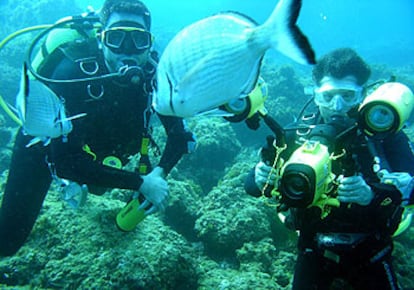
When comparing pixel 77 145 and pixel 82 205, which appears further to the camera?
pixel 82 205

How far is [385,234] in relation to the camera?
2.60 m

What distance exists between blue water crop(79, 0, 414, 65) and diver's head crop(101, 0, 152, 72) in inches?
116

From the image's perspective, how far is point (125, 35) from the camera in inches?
131

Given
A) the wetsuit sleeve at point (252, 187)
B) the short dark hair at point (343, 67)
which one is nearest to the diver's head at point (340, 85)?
the short dark hair at point (343, 67)

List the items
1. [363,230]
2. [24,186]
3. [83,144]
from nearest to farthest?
1. [363,230]
2. [83,144]
3. [24,186]

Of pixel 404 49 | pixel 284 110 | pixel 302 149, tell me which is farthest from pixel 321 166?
pixel 404 49

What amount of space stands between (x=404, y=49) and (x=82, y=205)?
37.6m

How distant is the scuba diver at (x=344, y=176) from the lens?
1933mm

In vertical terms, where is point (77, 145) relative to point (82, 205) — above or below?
above

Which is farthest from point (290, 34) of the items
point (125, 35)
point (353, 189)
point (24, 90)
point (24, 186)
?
point (24, 186)

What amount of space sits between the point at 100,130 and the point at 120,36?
108 cm

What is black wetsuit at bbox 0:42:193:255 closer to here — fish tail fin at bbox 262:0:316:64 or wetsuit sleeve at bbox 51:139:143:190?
wetsuit sleeve at bbox 51:139:143:190

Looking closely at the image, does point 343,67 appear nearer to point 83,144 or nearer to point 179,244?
point 179,244

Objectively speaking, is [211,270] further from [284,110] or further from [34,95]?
[284,110]
